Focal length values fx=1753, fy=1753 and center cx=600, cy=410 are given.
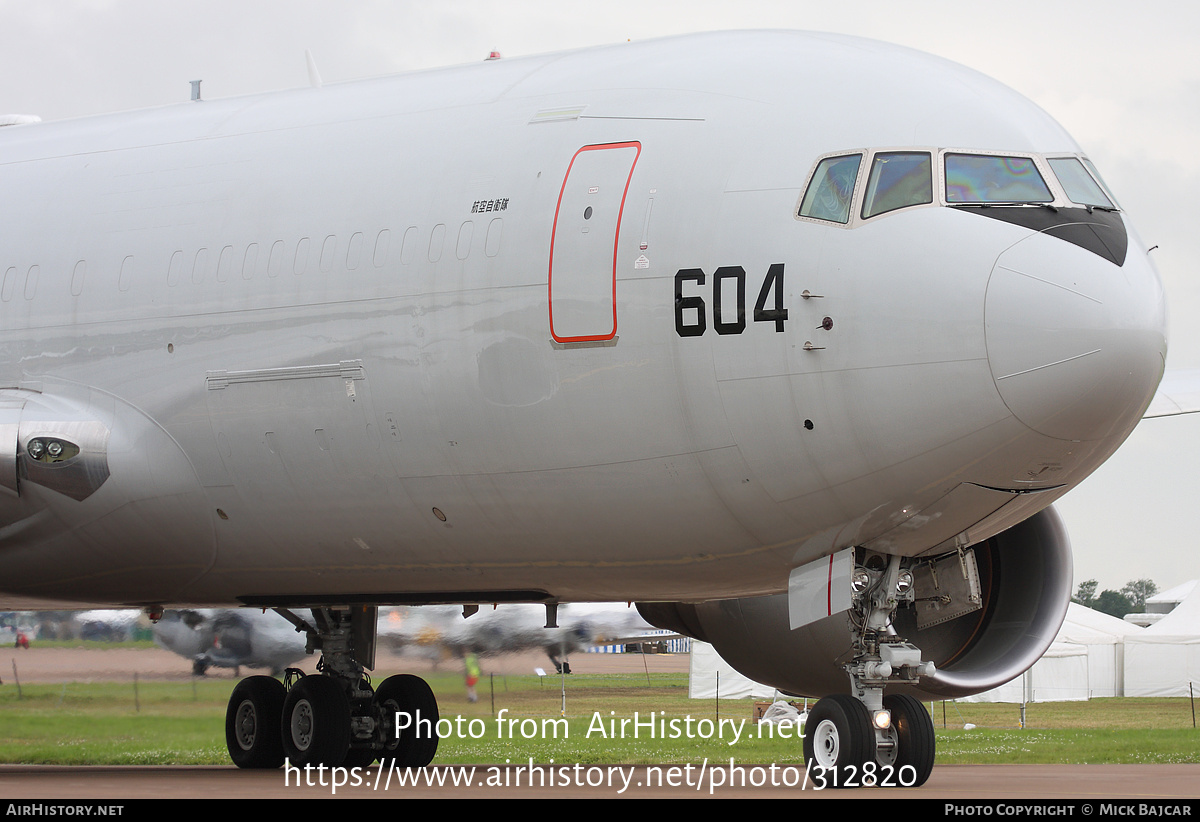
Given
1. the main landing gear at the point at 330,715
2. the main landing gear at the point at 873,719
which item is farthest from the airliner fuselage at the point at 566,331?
the main landing gear at the point at 330,715

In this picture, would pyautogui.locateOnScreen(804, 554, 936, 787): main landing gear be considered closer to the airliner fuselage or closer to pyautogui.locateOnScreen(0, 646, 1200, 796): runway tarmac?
pyautogui.locateOnScreen(0, 646, 1200, 796): runway tarmac

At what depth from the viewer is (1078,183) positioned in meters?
9.12

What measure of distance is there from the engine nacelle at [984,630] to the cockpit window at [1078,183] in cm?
311

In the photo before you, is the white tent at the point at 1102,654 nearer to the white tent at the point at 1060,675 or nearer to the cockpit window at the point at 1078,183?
the white tent at the point at 1060,675

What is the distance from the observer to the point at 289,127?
11539mm

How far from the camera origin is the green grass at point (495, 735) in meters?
15.6

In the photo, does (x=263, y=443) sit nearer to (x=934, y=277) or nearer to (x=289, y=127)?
(x=289, y=127)

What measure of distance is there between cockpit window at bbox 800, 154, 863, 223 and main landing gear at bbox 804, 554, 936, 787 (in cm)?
193

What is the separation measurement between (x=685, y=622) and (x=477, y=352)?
13.9 feet

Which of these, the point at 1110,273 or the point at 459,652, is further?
the point at 459,652

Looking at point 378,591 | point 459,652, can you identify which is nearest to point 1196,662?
point 459,652

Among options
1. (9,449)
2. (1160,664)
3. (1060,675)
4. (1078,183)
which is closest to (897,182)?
(1078,183)

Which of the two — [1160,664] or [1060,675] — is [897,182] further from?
[1160,664]

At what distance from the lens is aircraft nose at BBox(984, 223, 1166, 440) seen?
27.4ft
